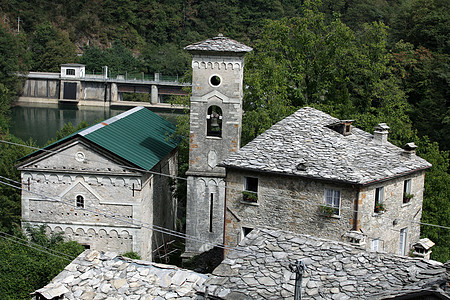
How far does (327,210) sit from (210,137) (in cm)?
755

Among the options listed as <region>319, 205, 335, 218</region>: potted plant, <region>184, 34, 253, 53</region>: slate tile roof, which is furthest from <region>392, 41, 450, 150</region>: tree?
<region>319, 205, 335, 218</region>: potted plant

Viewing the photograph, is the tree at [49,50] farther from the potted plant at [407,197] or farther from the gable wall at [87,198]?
the potted plant at [407,197]

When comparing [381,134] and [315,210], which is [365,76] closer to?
[381,134]

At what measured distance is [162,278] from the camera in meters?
17.7

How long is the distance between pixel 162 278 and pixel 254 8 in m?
114

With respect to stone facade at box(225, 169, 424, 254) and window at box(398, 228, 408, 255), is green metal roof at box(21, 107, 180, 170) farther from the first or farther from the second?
window at box(398, 228, 408, 255)

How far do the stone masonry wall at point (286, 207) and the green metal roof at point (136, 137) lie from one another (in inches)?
223

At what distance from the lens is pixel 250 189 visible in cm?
2348

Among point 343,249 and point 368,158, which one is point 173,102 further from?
point 343,249

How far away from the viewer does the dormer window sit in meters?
24.2

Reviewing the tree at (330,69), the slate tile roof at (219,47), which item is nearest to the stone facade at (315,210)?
the slate tile roof at (219,47)

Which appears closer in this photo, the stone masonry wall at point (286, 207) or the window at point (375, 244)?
the stone masonry wall at point (286, 207)

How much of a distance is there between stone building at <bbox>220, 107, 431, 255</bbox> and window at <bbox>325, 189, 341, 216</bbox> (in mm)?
27

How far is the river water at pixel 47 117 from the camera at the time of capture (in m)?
76.8
